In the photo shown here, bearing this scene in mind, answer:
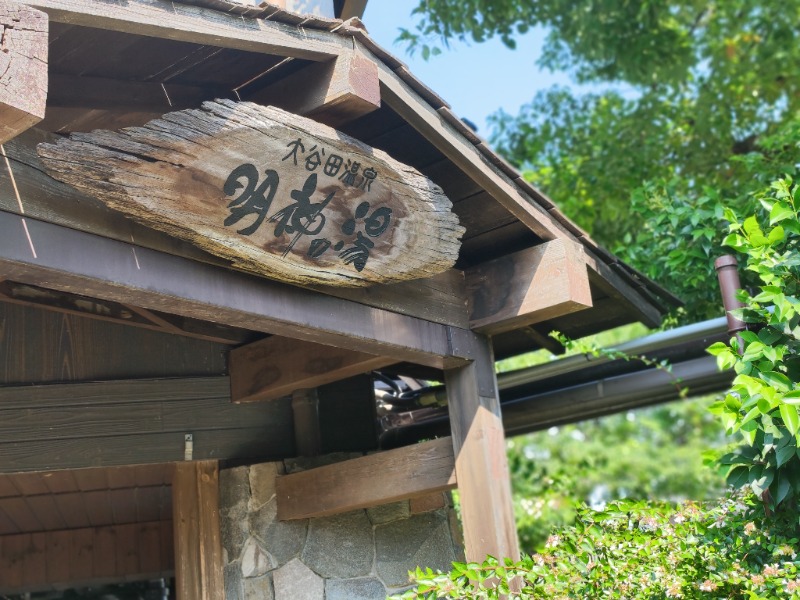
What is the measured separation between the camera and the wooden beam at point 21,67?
200cm

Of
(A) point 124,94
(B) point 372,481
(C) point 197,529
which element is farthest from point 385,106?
(C) point 197,529

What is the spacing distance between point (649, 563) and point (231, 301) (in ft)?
5.47

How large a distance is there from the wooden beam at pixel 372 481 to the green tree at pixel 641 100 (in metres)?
3.42

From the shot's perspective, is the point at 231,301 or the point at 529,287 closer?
the point at 231,301

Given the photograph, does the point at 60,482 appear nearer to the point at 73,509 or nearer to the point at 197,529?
the point at 73,509

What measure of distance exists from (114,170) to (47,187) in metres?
0.19

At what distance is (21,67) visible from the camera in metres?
2.03

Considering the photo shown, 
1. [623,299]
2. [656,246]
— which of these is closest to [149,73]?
[623,299]

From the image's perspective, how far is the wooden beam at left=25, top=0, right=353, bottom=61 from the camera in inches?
87.4

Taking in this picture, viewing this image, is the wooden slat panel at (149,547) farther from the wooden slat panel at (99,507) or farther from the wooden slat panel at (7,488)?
the wooden slat panel at (7,488)

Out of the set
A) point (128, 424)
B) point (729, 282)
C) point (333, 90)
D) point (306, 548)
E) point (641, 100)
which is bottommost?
point (306, 548)

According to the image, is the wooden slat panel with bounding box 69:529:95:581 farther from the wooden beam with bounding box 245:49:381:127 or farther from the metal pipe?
the wooden beam with bounding box 245:49:381:127

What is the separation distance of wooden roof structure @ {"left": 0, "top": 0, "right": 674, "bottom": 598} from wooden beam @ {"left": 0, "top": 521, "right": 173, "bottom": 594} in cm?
22

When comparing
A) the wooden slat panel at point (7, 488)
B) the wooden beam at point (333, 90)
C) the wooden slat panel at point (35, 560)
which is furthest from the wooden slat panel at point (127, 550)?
the wooden beam at point (333, 90)
